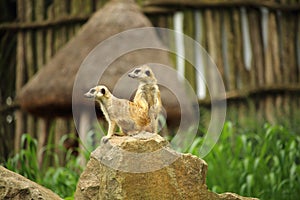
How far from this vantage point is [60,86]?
7109 mm

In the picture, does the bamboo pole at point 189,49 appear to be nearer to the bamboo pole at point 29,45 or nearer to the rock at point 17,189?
the bamboo pole at point 29,45

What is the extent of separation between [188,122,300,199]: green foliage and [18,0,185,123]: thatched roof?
1.04 meters

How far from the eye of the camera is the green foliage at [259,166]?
572 cm

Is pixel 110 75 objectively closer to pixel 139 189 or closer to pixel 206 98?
pixel 206 98

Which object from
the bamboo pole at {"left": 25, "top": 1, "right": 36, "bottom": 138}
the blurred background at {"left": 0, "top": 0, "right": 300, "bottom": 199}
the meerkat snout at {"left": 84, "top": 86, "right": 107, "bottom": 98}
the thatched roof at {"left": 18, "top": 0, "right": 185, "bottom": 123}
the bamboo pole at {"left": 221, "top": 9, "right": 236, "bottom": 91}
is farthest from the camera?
the bamboo pole at {"left": 25, "top": 1, "right": 36, "bottom": 138}

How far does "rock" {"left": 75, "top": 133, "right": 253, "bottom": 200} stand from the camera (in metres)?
3.71

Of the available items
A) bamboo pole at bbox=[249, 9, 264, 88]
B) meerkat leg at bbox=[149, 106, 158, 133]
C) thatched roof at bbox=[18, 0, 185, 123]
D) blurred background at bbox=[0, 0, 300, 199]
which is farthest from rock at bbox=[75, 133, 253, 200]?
bamboo pole at bbox=[249, 9, 264, 88]

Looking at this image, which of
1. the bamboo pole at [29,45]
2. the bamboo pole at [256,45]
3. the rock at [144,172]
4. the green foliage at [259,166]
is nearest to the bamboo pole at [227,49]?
the bamboo pole at [256,45]

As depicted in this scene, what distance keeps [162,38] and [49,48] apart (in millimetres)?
1591

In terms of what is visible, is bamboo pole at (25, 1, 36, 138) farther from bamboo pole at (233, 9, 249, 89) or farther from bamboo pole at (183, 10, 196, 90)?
bamboo pole at (233, 9, 249, 89)

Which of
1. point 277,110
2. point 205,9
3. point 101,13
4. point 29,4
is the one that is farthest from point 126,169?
point 29,4

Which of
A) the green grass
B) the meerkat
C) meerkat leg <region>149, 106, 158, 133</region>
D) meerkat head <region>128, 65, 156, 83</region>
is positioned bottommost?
the green grass

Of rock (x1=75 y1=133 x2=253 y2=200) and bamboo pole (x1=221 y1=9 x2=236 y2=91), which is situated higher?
bamboo pole (x1=221 y1=9 x2=236 y2=91)

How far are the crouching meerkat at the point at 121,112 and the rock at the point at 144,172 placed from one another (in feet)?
0.17
